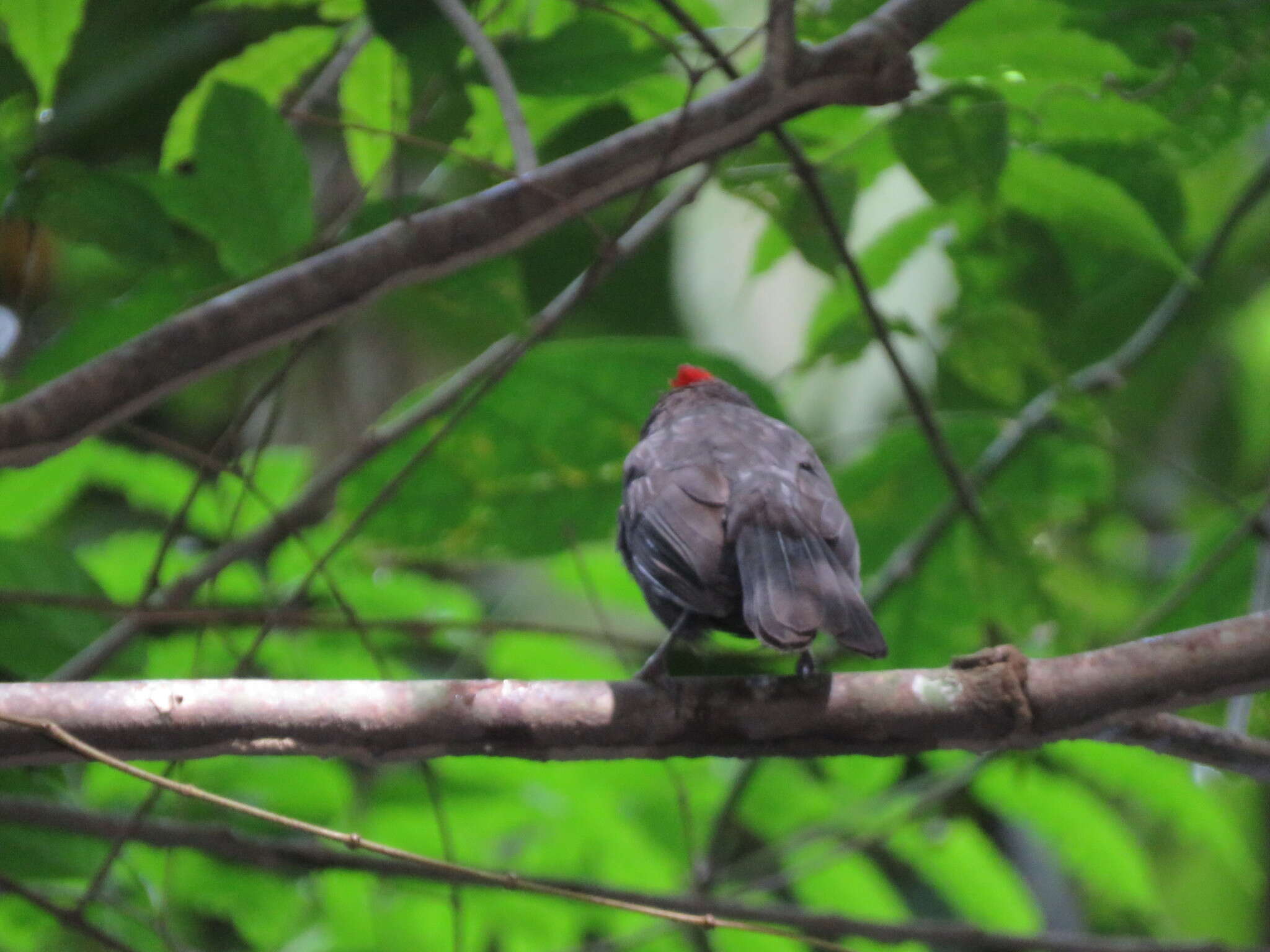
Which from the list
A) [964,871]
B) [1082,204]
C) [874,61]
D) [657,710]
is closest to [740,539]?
[657,710]

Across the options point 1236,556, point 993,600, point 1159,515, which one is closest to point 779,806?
point 993,600

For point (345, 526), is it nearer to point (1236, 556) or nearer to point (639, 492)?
point (639, 492)

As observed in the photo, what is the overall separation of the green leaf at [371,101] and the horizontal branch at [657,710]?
1087 mm

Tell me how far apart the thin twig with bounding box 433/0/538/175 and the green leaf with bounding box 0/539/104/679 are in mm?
1318

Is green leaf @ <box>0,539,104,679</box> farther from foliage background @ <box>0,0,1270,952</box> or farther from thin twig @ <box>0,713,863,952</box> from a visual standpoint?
thin twig @ <box>0,713,863,952</box>

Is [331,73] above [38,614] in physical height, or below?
above

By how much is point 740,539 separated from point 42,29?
147 centimetres

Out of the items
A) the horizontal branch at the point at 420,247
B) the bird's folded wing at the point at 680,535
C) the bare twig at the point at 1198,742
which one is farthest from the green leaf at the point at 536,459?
the bare twig at the point at 1198,742

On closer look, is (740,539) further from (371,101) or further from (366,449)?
(371,101)

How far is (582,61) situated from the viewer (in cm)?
233

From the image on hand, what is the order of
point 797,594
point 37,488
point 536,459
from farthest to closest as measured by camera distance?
1. point 37,488
2. point 536,459
3. point 797,594

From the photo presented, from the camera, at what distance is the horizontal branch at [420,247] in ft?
6.22

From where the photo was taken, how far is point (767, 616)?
1992 mm

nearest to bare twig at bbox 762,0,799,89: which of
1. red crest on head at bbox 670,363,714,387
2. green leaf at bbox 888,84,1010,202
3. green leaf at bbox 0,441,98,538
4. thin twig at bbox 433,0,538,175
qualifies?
thin twig at bbox 433,0,538,175
